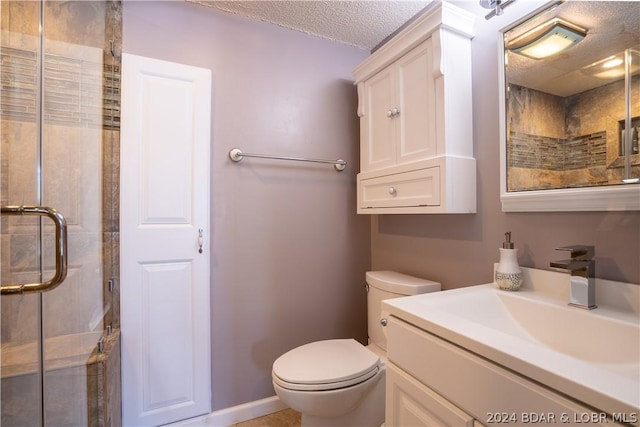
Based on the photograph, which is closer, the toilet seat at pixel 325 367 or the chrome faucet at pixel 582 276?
the chrome faucet at pixel 582 276

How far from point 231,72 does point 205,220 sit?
0.79m

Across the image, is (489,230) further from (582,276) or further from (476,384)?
(476,384)

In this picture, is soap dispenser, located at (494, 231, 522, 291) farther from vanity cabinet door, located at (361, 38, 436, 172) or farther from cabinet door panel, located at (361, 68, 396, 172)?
cabinet door panel, located at (361, 68, 396, 172)

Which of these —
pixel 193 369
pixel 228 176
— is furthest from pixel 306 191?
pixel 193 369

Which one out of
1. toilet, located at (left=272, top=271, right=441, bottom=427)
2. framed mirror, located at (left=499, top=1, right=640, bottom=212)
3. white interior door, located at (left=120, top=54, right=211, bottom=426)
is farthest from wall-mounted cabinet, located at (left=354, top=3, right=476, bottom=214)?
white interior door, located at (left=120, top=54, right=211, bottom=426)

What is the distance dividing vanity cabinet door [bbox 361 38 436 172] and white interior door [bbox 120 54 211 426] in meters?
0.84

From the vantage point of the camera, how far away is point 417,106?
1308mm

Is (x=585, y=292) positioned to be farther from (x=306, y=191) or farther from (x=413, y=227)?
(x=306, y=191)

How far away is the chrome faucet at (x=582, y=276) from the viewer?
31.8 inches

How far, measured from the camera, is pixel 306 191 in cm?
176

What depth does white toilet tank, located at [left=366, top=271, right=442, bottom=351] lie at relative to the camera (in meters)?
1.35

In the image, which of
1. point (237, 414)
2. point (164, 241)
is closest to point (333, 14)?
point (164, 241)

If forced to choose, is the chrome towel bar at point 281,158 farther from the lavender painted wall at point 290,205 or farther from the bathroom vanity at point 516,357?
the bathroom vanity at point 516,357

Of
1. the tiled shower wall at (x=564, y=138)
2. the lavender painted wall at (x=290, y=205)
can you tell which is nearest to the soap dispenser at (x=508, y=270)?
the lavender painted wall at (x=290, y=205)
